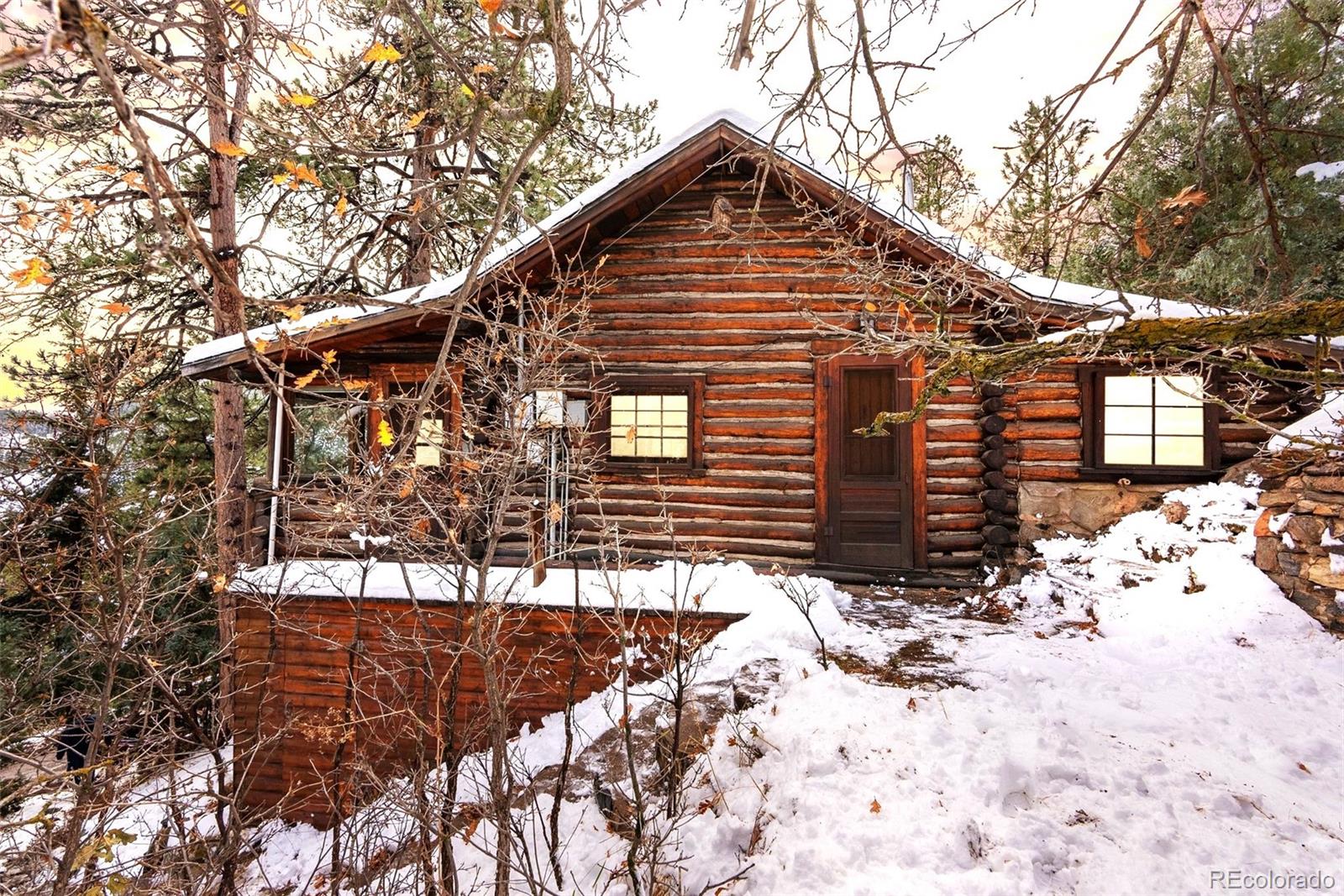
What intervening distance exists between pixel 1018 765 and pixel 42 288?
12.0m

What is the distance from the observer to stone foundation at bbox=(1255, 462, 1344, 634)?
4984 mm

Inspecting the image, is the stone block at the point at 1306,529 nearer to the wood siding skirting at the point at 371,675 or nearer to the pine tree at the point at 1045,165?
the pine tree at the point at 1045,165

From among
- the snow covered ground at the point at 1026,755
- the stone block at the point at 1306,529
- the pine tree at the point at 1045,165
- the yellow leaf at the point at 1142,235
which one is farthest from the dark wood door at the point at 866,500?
the yellow leaf at the point at 1142,235

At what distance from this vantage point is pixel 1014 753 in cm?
352

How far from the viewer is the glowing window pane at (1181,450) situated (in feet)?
23.9

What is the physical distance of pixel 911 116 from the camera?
3.40m

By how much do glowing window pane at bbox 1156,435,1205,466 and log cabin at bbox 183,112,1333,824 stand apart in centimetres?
3

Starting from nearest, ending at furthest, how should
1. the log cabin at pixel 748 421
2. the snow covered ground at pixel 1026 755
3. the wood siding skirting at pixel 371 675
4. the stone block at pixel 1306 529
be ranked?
the snow covered ground at pixel 1026 755 < the stone block at pixel 1306 529 < the wood siding skirting at pixel 371 675 < the log cabin at pixel 748 421

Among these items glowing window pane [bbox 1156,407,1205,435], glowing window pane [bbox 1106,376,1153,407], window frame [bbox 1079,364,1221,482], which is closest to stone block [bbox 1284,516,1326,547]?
window frame [bbox 1079,364,1221,482]

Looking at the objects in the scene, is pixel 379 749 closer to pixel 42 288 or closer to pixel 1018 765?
pixel 1018 765

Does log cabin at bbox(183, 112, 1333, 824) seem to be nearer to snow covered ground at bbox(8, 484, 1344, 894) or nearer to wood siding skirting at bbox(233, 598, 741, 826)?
wood siding skirting at bbox(233, 598, 741, 826)

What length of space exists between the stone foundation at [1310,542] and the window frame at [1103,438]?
139 centimetres

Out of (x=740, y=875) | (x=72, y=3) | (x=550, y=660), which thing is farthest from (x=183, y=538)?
(x=72, y=3)

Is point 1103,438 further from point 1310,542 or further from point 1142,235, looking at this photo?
point 1142,235
